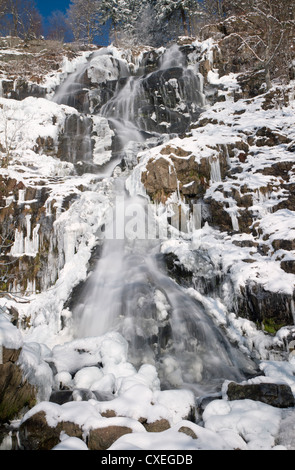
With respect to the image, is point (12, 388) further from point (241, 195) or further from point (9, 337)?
point (241, 195)

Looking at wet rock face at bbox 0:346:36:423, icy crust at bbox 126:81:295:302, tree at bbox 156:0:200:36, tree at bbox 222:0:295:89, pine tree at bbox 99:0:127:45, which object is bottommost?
wet rock face at bbox 0:346:36:423

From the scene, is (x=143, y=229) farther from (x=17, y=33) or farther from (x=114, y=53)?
(x=17, y=33)

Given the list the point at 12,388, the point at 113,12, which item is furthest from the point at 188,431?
the point at 113,12

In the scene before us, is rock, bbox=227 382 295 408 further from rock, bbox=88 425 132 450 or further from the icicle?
the icicle

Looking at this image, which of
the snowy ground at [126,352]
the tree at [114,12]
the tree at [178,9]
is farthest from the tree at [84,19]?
the snowy ground at [126,352]

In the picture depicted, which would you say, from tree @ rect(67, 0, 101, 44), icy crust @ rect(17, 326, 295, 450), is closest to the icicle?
icy crust @ rect(17, 326, 295, 450)

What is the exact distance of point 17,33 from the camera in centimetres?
2633

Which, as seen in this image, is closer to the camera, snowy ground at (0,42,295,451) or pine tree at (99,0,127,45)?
snowy ground at (0,42,295,451)

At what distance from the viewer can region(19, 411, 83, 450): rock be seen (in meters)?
3.14

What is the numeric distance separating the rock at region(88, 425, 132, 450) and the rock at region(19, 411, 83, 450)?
170 mm

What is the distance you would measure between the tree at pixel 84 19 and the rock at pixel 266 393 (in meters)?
32.6

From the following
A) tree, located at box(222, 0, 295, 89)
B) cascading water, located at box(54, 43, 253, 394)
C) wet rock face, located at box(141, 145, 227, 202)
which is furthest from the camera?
tree, located at box(222, 0, 295, 89)

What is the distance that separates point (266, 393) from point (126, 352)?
8.59 ft

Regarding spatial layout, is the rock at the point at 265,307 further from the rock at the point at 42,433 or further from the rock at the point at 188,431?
the rock at the point at 42,433
